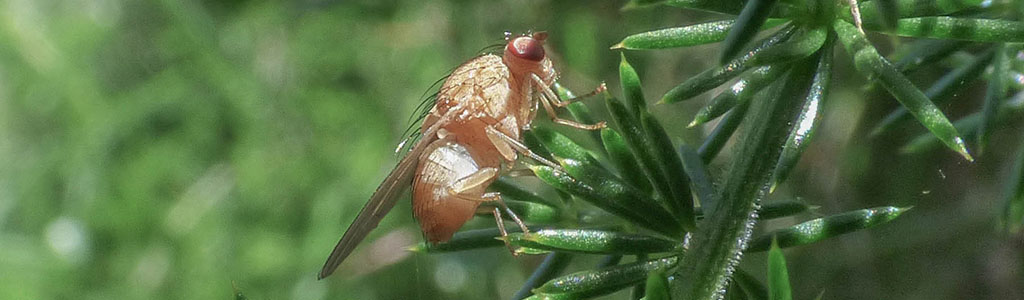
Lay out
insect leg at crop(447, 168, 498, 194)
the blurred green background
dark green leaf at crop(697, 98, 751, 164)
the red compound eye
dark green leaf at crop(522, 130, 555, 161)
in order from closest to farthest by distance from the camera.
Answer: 1. dark green leaf at crop(697, 98, 751, 164)
2. dark green leaf at crop(522, 130, 555, 161)
3. insect leg at crop(447, 168, 498, 194)
4. the red compound eye
5. the blurred green background

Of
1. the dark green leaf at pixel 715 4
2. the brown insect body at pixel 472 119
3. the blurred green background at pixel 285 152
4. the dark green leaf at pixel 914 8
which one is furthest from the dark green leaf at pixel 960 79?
the blurred green background at pixel 285 152

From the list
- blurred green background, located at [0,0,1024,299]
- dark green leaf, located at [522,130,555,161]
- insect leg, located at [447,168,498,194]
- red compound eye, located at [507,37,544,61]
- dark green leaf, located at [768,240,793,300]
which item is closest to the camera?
dark green leaf, located at [768,240,793,300]

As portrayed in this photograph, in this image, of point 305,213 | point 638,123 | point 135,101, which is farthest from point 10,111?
point 638,123


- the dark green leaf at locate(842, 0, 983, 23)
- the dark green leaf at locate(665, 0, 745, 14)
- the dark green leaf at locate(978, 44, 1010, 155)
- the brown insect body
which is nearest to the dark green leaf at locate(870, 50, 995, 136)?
the dark green leaf at locate(978, 44, 1010, 155)

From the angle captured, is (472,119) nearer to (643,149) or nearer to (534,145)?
(534,145)

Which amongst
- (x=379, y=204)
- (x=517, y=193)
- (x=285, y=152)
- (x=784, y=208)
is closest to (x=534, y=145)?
(x=517, y=193)

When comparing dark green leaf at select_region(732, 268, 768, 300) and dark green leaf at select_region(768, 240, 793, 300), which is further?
dark green leaf at select_region(732, 268, 768, 300)

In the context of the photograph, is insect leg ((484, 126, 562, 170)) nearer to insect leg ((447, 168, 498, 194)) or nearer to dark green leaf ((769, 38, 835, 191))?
insect leg ((447, 168, 498, 194))
